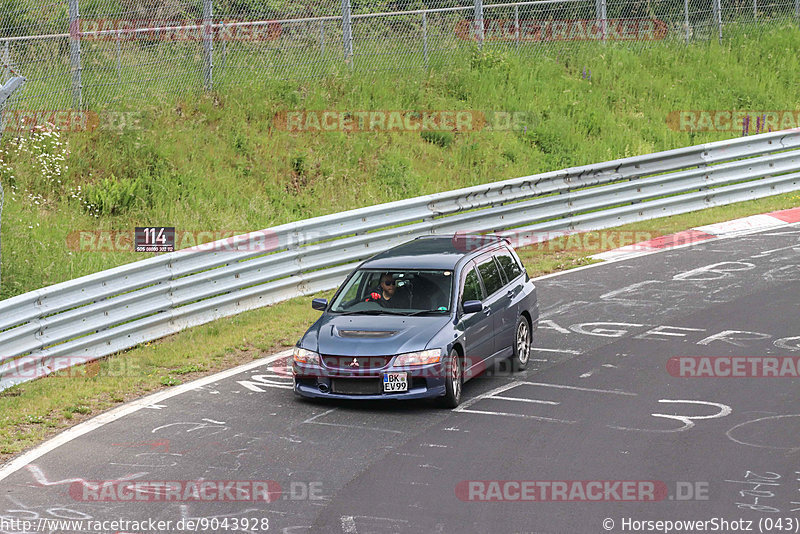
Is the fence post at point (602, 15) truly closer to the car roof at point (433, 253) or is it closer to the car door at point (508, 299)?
the car roof at point (433, 253)

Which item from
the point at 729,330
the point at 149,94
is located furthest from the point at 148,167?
the point at 729,330

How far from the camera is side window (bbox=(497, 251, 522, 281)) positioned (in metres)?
12.6

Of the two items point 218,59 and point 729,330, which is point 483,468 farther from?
point 218,59

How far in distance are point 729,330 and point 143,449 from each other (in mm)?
7270

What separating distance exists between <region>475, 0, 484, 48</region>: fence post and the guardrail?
641 centimetres

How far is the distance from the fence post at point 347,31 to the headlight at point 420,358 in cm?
1264

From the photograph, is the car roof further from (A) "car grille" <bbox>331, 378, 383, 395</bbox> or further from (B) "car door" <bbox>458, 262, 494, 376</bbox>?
(A) "car grille" <bbox>331, 378, 383, 395</bbox>

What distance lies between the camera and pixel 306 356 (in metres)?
10.9

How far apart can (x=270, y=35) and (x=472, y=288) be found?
35.3 ft

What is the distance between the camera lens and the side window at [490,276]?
39.4ft

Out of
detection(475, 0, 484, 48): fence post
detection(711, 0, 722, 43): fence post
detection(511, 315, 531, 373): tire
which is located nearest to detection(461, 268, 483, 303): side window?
detection(511, 315, 531, 373): tire

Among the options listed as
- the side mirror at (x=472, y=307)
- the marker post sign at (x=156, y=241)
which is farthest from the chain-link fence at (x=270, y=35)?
the side mirror at (x=472, y=307)

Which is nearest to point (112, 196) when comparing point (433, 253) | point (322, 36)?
point (322, 36)

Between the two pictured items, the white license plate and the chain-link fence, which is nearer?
the white license plate
